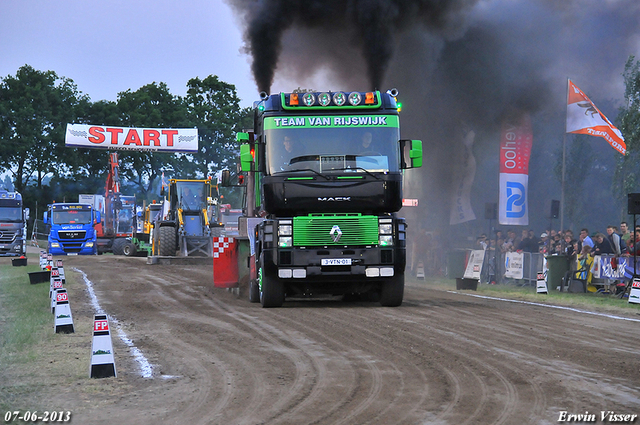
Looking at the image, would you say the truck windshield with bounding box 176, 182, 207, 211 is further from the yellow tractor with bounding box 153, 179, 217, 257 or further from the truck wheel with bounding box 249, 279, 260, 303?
the truck wheel with bounding box 249, 279, 260, 303

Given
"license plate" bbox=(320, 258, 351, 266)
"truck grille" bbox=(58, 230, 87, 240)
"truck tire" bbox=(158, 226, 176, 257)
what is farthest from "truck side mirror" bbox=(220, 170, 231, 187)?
"truck grille" bbox=(58, 230, 87, 240)

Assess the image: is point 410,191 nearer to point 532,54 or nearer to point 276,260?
point 532,54

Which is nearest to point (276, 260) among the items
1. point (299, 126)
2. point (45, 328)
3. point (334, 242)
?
point (334, 242)

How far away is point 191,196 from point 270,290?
18226mm

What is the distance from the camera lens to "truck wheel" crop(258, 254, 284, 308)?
1347 cm

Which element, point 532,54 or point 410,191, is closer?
point 532,54

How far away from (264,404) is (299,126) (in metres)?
7.51

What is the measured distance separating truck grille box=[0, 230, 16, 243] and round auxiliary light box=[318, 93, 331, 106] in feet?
107

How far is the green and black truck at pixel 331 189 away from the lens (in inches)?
513

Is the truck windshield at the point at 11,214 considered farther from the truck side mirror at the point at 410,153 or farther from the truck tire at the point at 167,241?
the truck side mirror at the point at 410,153

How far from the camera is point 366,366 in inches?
317

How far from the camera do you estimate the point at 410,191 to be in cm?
3797

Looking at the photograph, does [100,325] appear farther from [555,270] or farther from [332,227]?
[555,270]

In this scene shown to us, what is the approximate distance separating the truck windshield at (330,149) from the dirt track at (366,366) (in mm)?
2452
